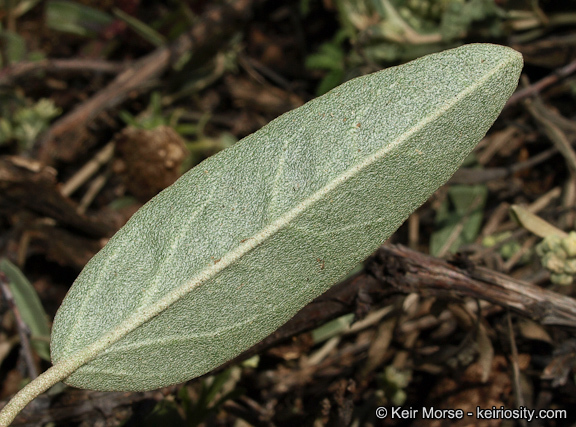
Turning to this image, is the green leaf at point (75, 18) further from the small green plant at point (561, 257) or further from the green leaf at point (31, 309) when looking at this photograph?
the small green plant at point (561, 257)

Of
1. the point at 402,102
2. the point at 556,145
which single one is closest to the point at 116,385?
the point at 402,102

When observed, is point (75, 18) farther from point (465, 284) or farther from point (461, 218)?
point (465, 284)

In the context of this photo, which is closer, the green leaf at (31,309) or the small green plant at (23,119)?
the green leaf at (31,309)

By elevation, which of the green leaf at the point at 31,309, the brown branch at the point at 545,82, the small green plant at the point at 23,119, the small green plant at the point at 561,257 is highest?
the brown branch at the point at 545,82

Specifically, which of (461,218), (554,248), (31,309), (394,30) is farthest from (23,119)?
(554,248)

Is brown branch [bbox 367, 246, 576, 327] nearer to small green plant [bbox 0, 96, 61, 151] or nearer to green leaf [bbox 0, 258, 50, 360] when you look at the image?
green leaf [bbox 0, 258, 50, 360]

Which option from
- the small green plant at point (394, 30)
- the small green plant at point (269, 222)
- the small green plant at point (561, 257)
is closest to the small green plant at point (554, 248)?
the small green plant at point (561, 257)

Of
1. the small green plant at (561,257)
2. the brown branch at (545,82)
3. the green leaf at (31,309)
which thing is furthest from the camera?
the brown branch at (545,82)
